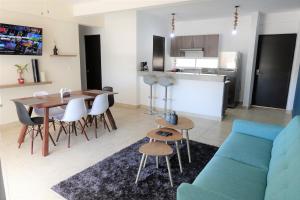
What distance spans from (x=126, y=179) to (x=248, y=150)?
1430 millimetres

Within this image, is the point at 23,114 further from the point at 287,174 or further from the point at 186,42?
the point at 186,42

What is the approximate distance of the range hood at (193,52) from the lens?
6.95 meters

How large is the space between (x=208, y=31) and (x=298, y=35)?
246 cm

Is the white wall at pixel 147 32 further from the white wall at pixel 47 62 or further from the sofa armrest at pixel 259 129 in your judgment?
the sofa armrest at pixel 259 129

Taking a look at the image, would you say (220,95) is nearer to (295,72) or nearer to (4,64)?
(295,72)

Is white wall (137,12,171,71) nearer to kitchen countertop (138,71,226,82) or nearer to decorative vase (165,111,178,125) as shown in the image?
kitchen countertop (138,71,226,82)

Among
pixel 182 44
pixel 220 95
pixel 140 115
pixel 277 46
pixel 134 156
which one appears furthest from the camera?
pixel 182 44

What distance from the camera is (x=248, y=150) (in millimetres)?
2287

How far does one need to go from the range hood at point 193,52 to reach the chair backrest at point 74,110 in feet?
15.6

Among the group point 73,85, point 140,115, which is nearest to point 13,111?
point 73,85

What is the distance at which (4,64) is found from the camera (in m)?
4.05

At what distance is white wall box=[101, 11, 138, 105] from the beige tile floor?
3.35 feet

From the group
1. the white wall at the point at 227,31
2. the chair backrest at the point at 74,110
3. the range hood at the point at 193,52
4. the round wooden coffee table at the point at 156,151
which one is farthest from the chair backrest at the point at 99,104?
the white wall at the point at 227,31

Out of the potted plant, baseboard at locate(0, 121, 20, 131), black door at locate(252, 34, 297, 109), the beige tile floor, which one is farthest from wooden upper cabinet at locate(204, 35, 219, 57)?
baseboard at locate(0, 121, 20, 131)
